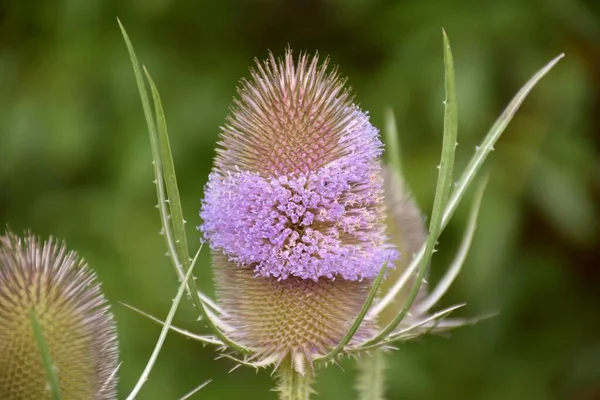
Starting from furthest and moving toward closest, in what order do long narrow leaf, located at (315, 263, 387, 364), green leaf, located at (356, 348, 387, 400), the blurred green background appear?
the blurred green background, green leaf, located at (356, 348, 387, 400), long narrow leaf, located at (315, 263, 387, 364)

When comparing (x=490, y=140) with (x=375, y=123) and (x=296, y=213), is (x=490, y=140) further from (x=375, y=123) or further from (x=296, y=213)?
(x=375, y=123)

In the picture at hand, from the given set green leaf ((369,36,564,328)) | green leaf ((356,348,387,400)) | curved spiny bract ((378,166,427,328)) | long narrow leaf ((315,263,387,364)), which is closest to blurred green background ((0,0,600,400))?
curved spiny bract ((378,166,427,328))

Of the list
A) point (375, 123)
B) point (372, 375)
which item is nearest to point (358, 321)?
point (372, 375)

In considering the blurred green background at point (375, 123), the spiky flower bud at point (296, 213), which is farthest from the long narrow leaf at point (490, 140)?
the blurred green background at point (375, 123)

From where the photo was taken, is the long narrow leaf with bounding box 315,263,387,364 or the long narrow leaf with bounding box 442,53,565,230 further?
the long narrow leaf with bounding box 442,53,565,230

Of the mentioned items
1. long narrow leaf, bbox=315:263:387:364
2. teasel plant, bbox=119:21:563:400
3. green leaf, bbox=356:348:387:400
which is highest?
teasel plant, bbox=119:21:563:400

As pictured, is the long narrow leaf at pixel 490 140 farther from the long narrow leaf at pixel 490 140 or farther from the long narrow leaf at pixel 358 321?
the long narrow leaf at pixel 358 321

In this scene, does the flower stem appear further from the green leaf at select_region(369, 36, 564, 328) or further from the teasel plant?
the green leaf at select_region(369, 36, 564, 328)
